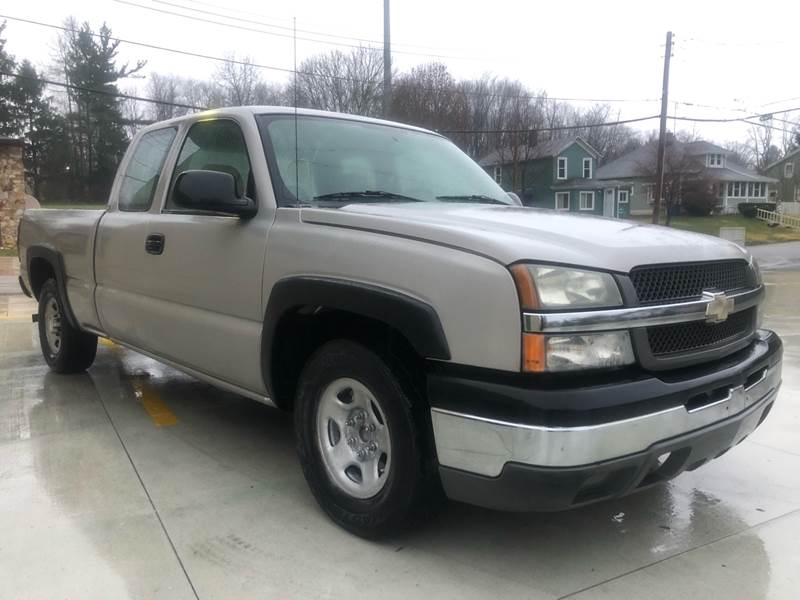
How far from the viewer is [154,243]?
399 centimetres

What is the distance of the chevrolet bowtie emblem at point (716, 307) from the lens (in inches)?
101

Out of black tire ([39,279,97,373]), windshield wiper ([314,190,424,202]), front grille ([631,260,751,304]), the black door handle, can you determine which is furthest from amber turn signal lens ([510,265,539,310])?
black tire ([39,279,97,373])

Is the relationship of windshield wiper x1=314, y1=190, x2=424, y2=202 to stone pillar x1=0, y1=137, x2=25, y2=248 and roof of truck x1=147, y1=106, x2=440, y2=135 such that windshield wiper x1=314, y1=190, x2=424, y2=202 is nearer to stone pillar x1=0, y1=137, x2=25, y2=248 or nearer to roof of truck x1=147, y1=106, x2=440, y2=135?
roof of truck x1=147, y1=106, x2=440, y2=135

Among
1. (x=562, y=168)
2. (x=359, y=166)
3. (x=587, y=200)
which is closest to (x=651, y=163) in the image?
(x=587, y=200)

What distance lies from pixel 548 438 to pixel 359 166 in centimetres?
199

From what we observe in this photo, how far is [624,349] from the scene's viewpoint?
231 centimetres

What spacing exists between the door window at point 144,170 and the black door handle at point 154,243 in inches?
12.3

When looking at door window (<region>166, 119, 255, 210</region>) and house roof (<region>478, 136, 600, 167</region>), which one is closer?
door window (<region>166, 119, 255, 210</region>)

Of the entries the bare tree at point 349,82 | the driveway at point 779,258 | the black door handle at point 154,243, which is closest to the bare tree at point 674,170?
the driveway at point 779,258

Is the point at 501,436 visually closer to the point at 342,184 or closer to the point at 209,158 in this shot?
the point at 342,184

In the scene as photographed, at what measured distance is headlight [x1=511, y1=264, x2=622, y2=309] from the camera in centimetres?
222

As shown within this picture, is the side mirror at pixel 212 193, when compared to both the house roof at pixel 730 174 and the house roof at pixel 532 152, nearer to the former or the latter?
the house roof at pixel 532 152

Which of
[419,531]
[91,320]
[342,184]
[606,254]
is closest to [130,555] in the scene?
[419,531]

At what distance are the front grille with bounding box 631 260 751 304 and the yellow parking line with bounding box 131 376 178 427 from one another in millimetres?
3303
